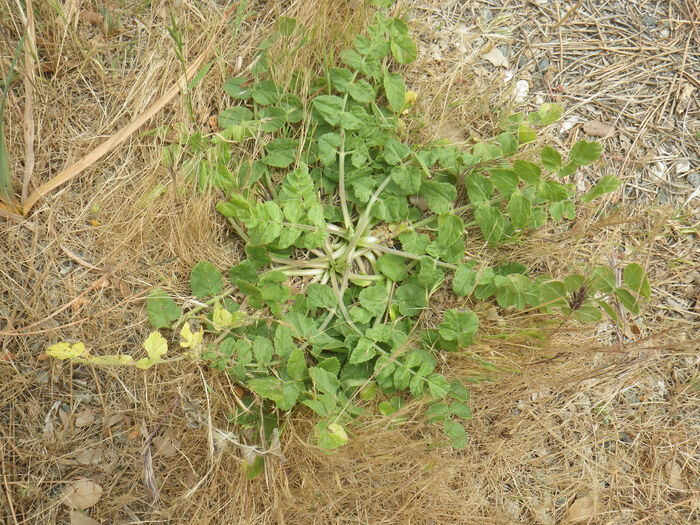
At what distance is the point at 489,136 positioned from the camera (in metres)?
2.01

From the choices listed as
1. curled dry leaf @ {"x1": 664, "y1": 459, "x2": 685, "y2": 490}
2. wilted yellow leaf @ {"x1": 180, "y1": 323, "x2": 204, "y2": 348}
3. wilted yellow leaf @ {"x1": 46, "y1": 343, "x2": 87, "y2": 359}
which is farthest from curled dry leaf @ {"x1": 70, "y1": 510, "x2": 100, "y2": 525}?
curled dry leaf @ {"x1": 664, "y1": 459, "x2": 685, "y2": 490}

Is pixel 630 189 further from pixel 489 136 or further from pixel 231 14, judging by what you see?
pixel 231 14

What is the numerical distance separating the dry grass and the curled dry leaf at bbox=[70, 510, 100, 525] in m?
0.07

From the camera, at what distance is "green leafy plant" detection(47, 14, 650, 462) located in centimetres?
171

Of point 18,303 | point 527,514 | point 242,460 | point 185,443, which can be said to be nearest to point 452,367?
point 527,514

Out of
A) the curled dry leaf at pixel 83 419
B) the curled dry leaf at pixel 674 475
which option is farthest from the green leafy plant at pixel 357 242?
the curled dry leaf at pixel 674 475

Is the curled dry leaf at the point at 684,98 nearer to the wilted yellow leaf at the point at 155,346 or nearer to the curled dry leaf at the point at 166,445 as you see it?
the wilted yellow leaf at the point at 155,346

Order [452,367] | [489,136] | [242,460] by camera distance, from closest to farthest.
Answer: [242,460] < [452,367] < [489,136]

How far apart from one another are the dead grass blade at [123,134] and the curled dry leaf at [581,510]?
204 cm

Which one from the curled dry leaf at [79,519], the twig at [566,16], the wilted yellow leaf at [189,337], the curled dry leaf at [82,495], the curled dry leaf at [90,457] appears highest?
the twig at [566,16]

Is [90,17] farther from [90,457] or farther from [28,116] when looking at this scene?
[90,457]

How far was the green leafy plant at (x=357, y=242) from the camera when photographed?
67.4 inches

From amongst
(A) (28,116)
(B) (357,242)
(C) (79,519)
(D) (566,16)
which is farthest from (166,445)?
(D) (566,16)

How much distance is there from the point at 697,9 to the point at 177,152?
6.85ft
